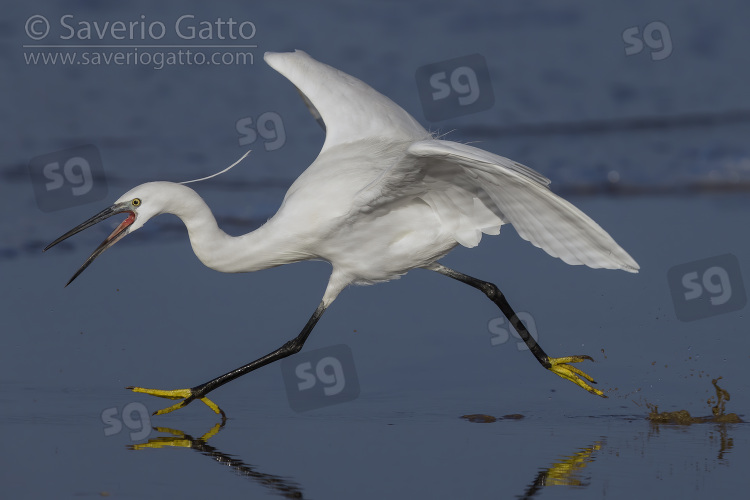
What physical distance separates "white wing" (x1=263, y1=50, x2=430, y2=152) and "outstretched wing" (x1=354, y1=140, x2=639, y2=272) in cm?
89

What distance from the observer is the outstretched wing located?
5215 mm

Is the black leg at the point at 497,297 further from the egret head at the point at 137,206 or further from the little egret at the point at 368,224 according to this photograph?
the egret head at the point at 137,206

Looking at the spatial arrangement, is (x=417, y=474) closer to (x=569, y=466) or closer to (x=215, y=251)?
(x=569, y=466)

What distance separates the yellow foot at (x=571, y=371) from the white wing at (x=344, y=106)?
5.35 feet

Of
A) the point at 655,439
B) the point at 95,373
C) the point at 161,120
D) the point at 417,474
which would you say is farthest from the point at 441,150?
the point at 161,120

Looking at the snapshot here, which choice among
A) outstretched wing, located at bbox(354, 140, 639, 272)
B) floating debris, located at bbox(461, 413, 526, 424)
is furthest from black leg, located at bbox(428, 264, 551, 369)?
floating debris, located at bbox(461, 413, 526, 424)

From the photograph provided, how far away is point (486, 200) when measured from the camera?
20.6 ft

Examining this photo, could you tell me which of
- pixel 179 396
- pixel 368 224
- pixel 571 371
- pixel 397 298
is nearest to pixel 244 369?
pixel 179 396

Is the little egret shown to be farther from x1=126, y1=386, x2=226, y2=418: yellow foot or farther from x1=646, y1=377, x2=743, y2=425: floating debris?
x1=646, y1=377, x2=743, y2=425: floating debris

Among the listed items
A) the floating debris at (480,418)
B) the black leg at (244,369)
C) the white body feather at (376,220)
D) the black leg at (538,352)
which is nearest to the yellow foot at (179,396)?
the black leg at (244,369)

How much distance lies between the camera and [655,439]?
5.56 metres

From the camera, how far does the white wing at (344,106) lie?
23.6ft

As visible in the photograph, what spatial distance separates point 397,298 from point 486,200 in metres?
1.80

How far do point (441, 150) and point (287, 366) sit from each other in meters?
2.23
